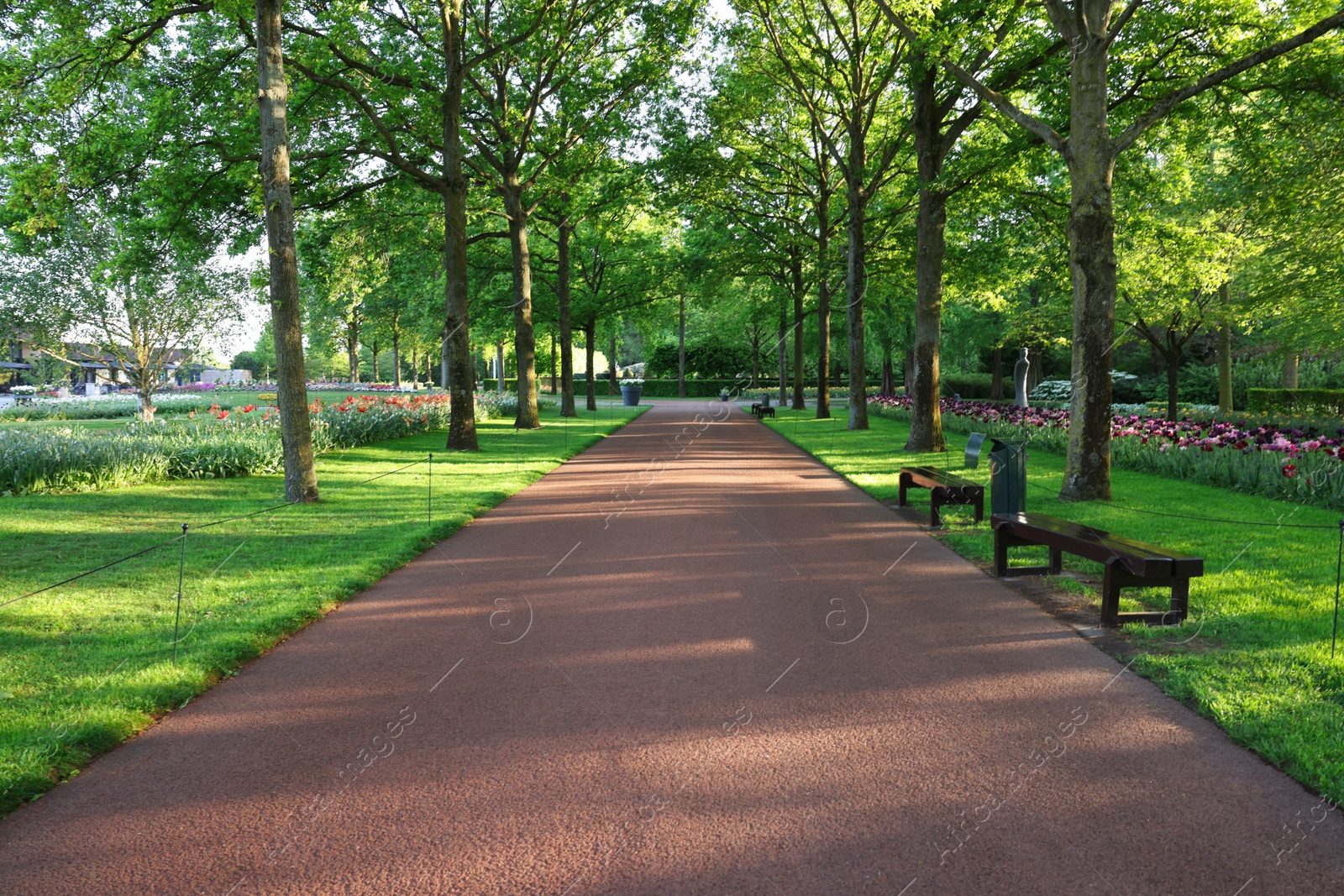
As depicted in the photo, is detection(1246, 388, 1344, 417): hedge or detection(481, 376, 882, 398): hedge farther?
detection(481, 376, 882, 398): hedge

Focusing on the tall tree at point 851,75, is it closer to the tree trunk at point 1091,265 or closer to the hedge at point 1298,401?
the tree trunk at point 1091,265

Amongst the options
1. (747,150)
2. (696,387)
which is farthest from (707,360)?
(747,150)

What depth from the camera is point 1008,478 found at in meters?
8.66

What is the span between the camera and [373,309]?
49.1 metres

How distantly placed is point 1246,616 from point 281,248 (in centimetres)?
1138

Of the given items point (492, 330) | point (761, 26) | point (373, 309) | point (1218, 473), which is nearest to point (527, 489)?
point (1218, 473)

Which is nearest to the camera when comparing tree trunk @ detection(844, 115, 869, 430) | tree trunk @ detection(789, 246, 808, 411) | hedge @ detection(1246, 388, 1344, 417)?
tree trunk @ detection(844, 115, 869, 430)

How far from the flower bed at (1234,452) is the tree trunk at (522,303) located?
47.8 ft

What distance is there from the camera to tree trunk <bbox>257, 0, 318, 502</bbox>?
34.2ft

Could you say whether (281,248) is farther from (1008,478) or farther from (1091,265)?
(1091,265)

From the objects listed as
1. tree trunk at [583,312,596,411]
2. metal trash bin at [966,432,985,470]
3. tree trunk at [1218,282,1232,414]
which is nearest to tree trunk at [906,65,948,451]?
metal trash bin at [966,432,985,470]

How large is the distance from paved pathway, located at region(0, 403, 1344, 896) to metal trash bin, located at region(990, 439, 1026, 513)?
85.4 inches

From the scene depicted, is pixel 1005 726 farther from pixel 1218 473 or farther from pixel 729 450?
pixel 729 450

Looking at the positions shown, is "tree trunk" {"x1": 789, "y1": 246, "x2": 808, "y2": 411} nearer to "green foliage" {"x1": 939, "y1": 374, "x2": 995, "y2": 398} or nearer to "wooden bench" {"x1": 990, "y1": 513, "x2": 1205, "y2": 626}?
"green foliage" {"x1": 939, "y1": 374, "x2": 995, "y2": 398}
